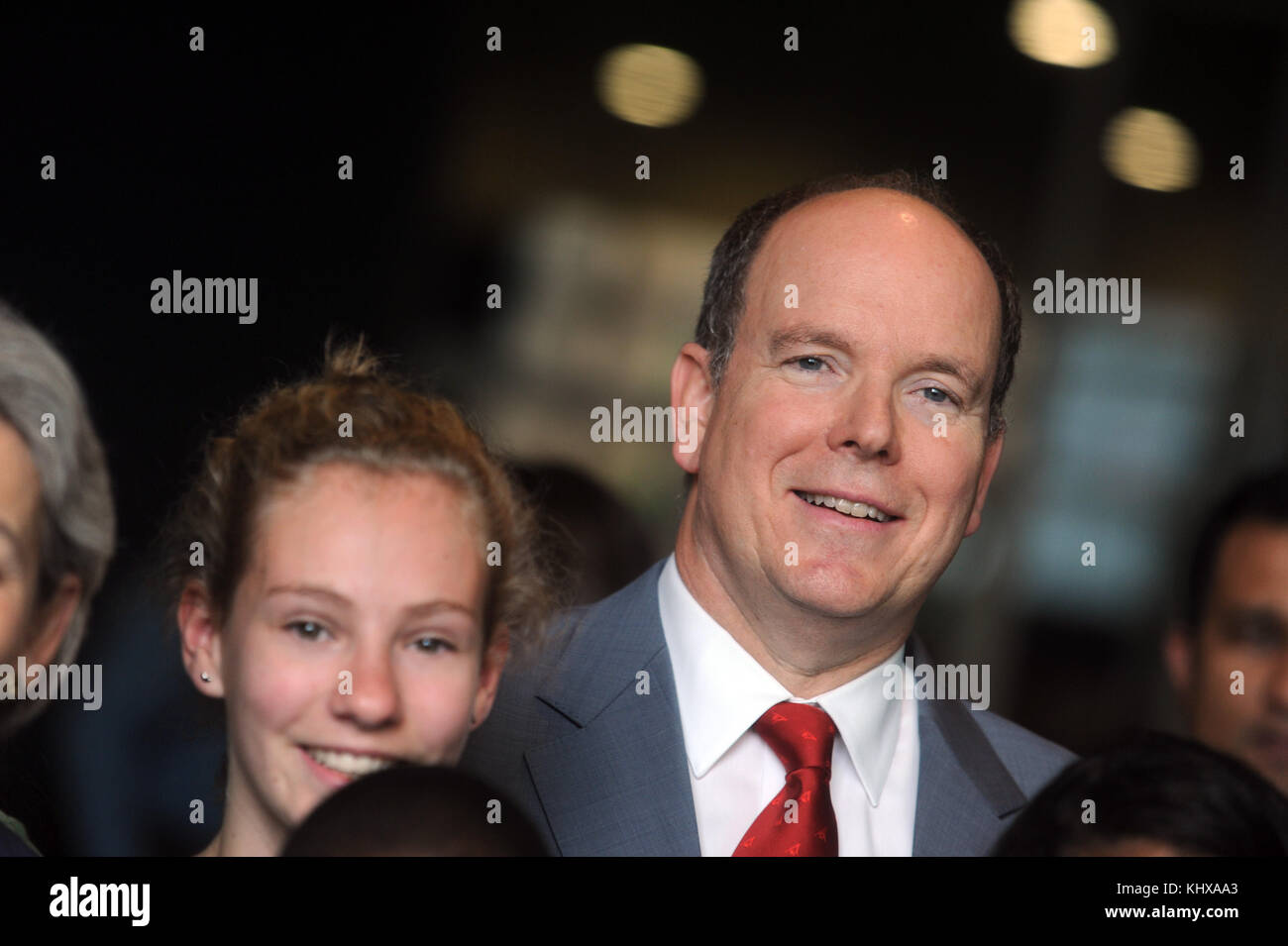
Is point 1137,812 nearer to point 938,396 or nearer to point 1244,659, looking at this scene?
point 1244,659

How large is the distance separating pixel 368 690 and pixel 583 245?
0.91 metres

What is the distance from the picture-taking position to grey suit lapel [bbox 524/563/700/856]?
7.42 ft

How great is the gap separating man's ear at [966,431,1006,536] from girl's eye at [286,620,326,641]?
1056 mm

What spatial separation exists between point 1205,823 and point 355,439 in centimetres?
143

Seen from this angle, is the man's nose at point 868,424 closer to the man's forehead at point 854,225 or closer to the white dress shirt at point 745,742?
the man's forehead at point 854,225

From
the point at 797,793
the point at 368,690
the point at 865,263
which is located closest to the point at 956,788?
the point at 797,793

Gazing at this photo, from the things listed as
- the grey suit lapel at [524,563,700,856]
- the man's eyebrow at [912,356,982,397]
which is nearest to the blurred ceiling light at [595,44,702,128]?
the man's eyebrow at [912,356,982,397]

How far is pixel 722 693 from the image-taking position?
91.4 inches

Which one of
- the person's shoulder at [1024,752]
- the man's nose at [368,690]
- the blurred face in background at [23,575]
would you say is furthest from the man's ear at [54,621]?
the person's shoulder at [1024,752]

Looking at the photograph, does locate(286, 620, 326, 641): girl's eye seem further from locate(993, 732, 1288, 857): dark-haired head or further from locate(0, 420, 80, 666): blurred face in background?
locate(993, 732, 1288, 857): dark-haired head

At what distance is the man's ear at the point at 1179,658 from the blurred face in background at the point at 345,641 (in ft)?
4.30

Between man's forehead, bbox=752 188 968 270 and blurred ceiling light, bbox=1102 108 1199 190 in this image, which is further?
blurred ceiling light, bbox=1102 108 1199 190
